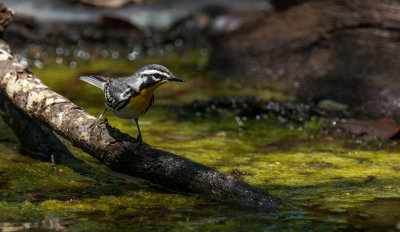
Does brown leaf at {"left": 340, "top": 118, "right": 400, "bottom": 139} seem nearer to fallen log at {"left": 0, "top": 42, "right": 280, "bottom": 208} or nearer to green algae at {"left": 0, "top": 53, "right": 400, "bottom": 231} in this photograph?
green algae at {"left": 0, "top": 53, "right": 400, "bottom": 231}

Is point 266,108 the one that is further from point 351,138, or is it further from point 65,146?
point 65,146

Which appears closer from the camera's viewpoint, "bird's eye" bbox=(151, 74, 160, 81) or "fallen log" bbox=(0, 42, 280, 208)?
"fallen log" bbox=(0, 42, 280, 208)

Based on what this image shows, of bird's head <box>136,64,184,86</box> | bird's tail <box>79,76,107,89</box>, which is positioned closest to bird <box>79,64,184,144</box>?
bird's head <box>136,64,184,86</box>

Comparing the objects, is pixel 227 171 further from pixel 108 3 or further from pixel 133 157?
pixel 108 3

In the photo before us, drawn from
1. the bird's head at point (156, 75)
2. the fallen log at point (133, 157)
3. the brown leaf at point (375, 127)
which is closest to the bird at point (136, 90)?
the bird's head at point (156, 75)

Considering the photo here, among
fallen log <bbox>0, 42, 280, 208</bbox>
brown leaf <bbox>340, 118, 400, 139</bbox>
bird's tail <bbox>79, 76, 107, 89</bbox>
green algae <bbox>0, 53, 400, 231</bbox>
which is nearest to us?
green algae <bbox>0, 53, 400, 231</bbox>

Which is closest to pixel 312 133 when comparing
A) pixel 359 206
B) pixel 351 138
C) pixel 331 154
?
pixel 351 138

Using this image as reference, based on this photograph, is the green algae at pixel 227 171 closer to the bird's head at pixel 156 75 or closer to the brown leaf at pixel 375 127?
the brown leaf at pixel 375 127

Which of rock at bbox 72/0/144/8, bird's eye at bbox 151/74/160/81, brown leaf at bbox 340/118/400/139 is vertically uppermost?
rock at bbox 72/0/144/8

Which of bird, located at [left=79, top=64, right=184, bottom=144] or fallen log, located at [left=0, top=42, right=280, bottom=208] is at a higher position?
bird, located at [left=79, top=64, right=184, bottom=144]
